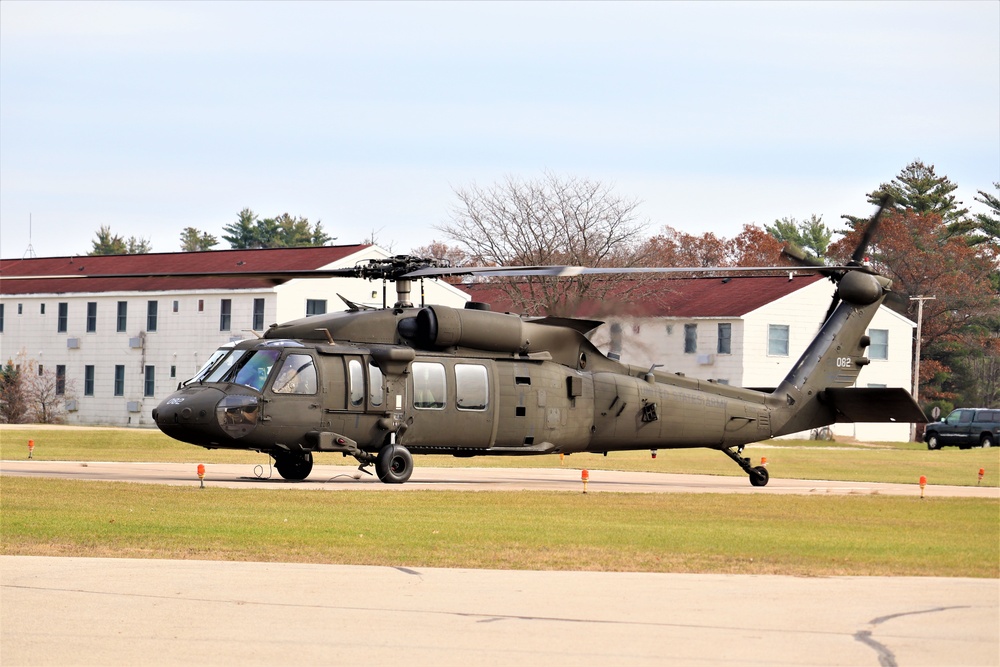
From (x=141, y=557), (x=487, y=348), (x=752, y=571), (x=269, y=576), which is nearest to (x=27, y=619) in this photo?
(x=269, y=576)

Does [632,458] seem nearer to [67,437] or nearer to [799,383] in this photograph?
[799,383]

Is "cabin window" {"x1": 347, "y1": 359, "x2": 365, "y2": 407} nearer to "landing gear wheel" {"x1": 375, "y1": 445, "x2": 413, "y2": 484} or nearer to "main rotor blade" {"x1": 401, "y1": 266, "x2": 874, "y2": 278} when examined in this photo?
"landing gear wheel" {"x1": 375, "y1": 445, "x2": 413, "y2": 484}

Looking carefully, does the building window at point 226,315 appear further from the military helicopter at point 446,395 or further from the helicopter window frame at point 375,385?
the helicopter window frame at point 375,385

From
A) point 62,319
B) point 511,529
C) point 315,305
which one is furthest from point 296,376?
point 62,319

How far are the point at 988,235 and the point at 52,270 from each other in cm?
6572

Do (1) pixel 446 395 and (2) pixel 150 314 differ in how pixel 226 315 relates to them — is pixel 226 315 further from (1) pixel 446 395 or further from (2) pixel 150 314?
(1) pixel 446 395

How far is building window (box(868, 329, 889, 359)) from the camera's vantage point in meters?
74.2

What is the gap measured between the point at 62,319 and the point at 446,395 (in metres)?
51.1

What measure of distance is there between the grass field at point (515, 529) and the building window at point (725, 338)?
4210 cm

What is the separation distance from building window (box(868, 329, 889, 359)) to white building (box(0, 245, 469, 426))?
894 inches

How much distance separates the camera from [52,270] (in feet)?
250

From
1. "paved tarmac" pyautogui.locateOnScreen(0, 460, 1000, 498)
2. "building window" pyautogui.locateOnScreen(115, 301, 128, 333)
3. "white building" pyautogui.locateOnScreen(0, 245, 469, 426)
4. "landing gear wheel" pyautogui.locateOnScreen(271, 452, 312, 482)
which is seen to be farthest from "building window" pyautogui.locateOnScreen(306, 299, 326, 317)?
"landing gear wheel" pyautogui.locateOnScreen(271, 452, 312, 482)

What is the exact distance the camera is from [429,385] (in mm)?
26719

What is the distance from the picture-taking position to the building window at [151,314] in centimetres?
6938
